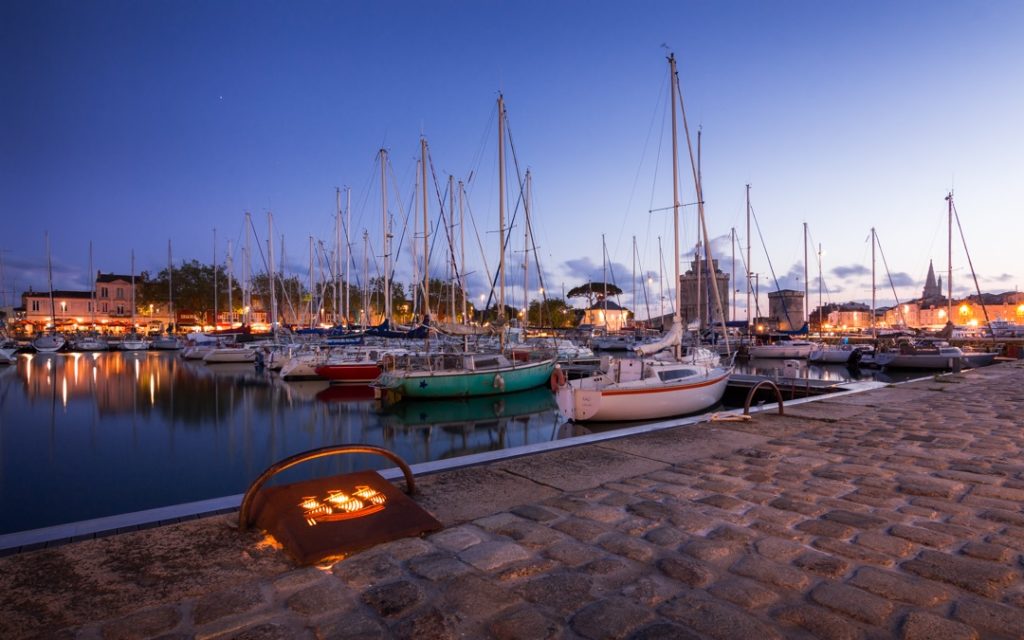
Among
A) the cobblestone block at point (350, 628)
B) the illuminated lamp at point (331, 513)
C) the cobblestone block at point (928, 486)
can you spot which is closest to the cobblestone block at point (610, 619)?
the cobblestone block at point (350, 628)

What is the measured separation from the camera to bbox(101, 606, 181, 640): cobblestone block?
2855 mm

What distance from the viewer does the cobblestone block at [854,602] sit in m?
2.98

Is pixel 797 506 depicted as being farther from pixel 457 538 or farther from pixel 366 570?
pixel 366 570

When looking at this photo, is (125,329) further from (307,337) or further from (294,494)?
(294,494)

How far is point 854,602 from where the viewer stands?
3.13 metres

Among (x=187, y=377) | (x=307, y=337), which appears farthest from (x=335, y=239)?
(x=187, y=377)

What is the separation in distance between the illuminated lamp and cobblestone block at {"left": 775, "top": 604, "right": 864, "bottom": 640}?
2414 millimetres

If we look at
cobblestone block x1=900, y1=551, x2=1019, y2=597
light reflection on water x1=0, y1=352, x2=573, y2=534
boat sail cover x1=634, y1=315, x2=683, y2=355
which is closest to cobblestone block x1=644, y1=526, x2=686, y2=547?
cobblestone block x1=900, y1=551, x2=1019, y2=597

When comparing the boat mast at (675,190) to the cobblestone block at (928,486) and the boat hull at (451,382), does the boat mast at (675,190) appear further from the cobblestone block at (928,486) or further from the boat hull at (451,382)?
the cobblestone block at (928,486)

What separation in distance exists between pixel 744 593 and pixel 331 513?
9.55ft

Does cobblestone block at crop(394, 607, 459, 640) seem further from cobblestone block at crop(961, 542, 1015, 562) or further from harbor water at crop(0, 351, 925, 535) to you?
harbor water at crop(0, 351, 925, 535)

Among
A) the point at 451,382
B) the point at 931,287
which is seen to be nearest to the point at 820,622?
the point at 451,382

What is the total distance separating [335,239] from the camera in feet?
160

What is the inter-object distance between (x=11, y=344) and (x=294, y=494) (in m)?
78.8
